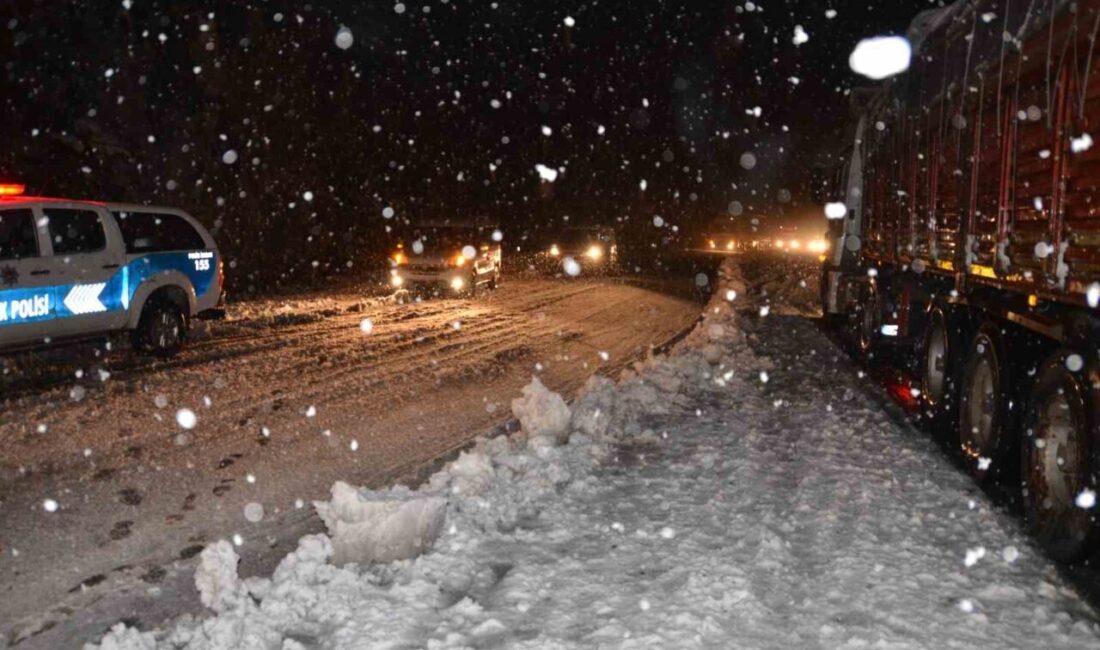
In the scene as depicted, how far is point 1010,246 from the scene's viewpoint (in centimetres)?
645

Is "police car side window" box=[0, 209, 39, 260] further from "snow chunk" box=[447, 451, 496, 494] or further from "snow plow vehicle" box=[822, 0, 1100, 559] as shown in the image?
"snow plow vehicle" box=[822, 0, 1100, 559]

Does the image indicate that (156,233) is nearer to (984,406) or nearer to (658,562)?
(658,562)

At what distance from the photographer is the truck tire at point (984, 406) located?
263 inches

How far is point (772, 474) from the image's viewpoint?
263 inches

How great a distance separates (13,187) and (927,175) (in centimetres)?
995

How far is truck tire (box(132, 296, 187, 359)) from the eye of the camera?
455 inches

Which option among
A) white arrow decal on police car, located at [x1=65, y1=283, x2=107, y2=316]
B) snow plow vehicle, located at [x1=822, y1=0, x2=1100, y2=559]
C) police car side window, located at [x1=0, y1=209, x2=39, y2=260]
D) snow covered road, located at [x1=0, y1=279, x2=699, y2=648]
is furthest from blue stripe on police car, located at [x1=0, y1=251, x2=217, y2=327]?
snow plow vehicle, located at [x1=822, y1=0, x2=1100, y2=559]

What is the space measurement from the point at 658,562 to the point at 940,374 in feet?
17.0

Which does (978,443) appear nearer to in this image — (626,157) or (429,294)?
(429,294)

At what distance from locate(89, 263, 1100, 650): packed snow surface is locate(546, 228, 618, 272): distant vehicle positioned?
26.2m

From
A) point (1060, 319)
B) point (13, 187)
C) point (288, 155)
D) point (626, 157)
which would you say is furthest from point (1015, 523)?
point (626, 157)

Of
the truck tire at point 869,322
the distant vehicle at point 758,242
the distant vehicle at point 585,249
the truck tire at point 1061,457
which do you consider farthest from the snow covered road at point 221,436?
the distant vehicle at point 758,242

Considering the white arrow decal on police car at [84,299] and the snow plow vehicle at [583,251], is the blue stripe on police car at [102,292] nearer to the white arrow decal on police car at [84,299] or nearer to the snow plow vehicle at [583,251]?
the white arrow decal on police car at [84,299]

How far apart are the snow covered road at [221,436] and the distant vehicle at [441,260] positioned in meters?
5.72
